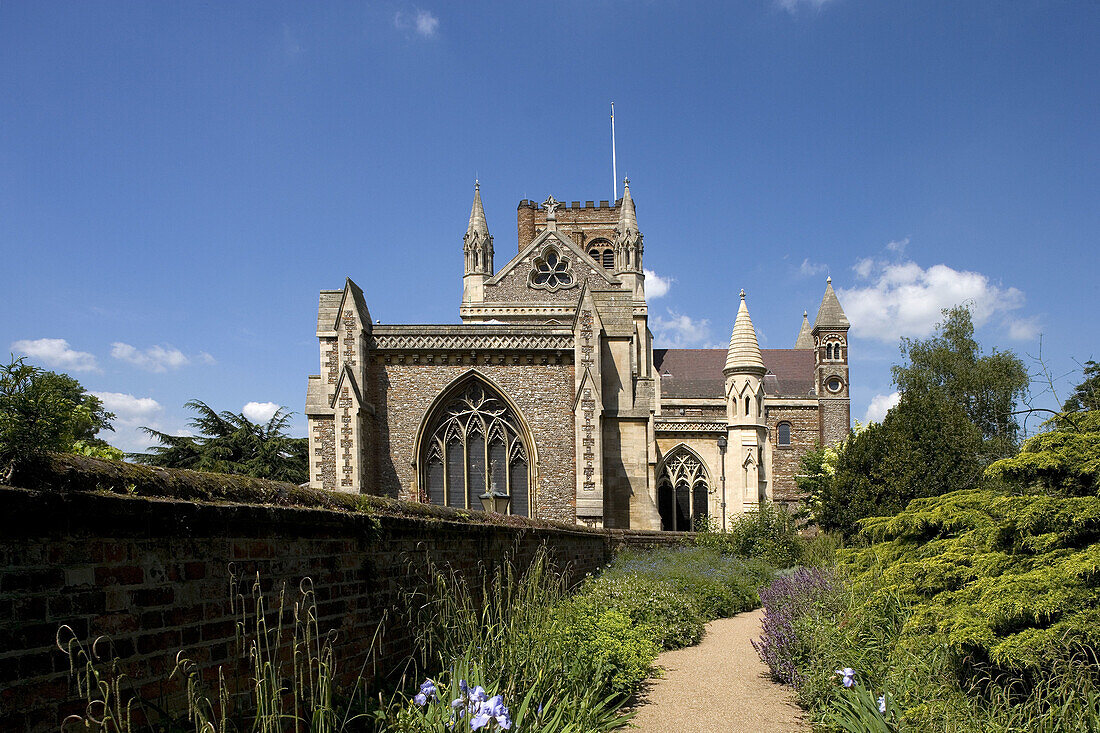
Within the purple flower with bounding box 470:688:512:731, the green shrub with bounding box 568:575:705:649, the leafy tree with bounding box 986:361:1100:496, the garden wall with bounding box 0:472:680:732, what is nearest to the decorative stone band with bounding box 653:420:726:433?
the green shrub with bounding box 568:575:705:649

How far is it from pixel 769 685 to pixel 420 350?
491 inches

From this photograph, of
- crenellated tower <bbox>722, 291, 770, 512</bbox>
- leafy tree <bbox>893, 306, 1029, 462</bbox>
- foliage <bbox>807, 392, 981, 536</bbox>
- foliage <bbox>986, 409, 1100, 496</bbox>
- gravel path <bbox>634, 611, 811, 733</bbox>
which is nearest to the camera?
foliage <bbox>986, 409, 1100, 496</bbox>

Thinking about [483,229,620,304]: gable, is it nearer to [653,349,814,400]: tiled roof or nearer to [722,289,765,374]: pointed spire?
[653,349,814,400]: tiled roof

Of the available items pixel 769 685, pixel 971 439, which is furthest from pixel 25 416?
pixel 971 439

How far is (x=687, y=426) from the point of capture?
3572 centimetres

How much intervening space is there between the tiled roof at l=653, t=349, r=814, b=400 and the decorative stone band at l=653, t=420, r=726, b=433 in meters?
7.59

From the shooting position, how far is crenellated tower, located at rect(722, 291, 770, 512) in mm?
22547

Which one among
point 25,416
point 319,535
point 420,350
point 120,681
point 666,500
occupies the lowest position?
point 666,500

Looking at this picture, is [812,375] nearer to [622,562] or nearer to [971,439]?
[971,439]

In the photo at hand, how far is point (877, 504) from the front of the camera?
58.2 ft

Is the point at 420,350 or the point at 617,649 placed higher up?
the point at 420,350

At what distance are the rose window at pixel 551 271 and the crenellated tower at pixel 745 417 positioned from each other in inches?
707

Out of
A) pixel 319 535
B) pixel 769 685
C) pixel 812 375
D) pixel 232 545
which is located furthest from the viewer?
pixel 812 375

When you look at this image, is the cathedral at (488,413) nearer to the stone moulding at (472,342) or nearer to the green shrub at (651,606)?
the stone moulding at (472,342)
